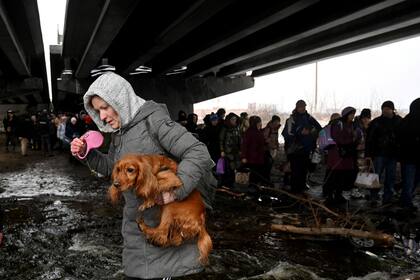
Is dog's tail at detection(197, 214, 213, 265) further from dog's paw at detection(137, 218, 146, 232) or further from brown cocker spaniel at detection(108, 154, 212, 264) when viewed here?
dog's paw at detection(137, 218, 146, 232)

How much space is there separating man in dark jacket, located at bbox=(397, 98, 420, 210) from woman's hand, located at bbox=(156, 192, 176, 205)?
6.60 m

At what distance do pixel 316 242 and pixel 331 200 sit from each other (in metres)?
2.71

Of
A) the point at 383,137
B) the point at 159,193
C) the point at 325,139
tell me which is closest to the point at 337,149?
the point at 325,139

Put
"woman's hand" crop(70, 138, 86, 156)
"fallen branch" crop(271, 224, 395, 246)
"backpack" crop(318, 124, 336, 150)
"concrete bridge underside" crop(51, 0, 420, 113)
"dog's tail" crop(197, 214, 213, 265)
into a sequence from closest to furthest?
"dog's tail" crop(197, 214, 213, 265) → "woman's hand" crop(70, 138, 86, 156) → "fallen branch" crop(271, 224, 395, 246) → "backpack" crop(318, 124, 336, 150) → "concrete bridge underside" crop(51, 0, 420, 113)

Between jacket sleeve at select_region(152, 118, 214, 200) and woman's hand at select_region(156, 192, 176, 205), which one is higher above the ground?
jacket sleeve at select_region(152, 118, 214, 200)

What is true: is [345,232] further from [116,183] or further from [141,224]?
[116,183]

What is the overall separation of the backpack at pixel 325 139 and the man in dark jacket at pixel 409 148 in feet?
4.15

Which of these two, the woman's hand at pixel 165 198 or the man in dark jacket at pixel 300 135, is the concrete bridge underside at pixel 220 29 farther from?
the woman's hand at pixel 165 198

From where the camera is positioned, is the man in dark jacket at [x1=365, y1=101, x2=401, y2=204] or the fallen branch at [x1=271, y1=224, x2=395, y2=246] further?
the man in dark jacket at [x1=365, y1=101, x2=401, y2=204]

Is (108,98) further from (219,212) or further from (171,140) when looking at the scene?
(219,212)

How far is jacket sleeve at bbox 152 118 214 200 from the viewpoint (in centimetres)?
212

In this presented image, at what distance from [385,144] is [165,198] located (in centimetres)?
721

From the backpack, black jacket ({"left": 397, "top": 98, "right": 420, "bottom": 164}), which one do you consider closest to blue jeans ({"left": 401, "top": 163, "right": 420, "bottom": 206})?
black jacket ({"left": 397, "top": 98, "right": 420, "bottom": 164})

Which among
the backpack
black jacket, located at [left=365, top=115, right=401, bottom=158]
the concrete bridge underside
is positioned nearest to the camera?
black jacket, located at [left=365, top=115, right=401, bottom=158]
